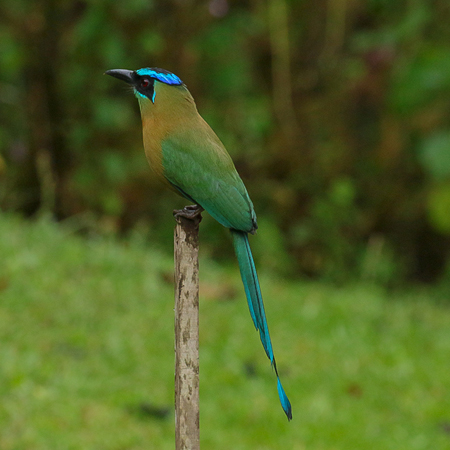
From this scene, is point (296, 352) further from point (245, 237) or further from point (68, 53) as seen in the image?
point (68, 53)

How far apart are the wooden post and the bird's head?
0.51 metres

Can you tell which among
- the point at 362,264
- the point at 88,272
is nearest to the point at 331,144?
the point at 362,264

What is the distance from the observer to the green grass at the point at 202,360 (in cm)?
331

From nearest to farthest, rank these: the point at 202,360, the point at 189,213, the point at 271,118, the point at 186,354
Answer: the point at 186,354 → the point at 189,213 → the point at 202,360 → the point at 271,118

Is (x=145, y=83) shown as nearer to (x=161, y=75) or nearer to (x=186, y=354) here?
(x=161, y=75)

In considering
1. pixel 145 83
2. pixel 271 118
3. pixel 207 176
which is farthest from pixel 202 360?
pixel 271 118

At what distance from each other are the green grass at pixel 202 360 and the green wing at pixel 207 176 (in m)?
1.51

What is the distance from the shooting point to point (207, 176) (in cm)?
202

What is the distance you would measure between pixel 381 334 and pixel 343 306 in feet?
1.45

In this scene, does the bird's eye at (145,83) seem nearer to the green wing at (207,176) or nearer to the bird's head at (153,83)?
the bird's head at (153,83)

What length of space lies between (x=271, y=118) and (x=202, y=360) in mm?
3483

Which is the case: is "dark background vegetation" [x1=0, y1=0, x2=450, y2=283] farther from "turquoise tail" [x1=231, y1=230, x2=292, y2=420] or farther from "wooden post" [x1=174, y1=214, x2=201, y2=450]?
"wooden post" [x1=174, y1=214, x2=201, y2=450]

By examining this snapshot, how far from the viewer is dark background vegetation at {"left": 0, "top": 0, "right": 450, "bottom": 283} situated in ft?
19.8

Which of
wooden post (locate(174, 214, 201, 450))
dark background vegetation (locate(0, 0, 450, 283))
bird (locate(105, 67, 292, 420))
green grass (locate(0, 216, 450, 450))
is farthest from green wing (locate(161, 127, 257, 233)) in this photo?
dark background vegetation (locate(0, 0, 450, 283))
